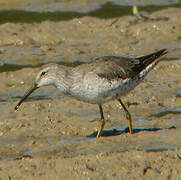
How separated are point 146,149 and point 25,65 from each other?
15.7 ft

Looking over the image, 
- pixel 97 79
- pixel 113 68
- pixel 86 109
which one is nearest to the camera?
pixel 97 79

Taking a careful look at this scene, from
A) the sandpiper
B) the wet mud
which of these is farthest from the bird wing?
the wet mud

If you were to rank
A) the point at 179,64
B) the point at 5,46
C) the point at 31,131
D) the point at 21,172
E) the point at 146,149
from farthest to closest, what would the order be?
the point at 5,46, the point at 179,64, the point at 31,131, the point at 146,149, the point at 21,172

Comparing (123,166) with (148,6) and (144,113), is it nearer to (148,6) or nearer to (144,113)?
(144,113)

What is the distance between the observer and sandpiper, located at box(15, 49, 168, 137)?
795cm

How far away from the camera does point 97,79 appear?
26.2 feet

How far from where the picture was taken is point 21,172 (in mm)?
6656

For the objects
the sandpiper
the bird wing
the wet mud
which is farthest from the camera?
the bird wing

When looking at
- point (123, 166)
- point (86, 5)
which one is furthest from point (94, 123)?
point (86, 5)

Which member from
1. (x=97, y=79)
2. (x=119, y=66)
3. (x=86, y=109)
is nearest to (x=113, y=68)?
(x=119, y=66)

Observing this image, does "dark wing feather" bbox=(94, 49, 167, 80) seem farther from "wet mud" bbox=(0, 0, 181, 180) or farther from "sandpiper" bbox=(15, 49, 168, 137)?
"wet mud" bbox=(0, 0, 181, 180)

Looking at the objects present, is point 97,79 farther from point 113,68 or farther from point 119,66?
point 119,66

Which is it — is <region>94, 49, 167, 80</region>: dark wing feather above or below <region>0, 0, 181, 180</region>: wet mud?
above

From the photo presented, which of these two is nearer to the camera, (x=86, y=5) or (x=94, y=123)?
(x=94, y=123)
